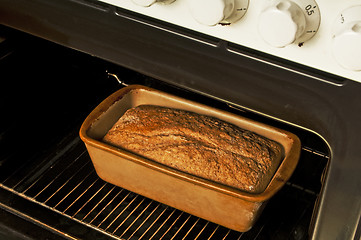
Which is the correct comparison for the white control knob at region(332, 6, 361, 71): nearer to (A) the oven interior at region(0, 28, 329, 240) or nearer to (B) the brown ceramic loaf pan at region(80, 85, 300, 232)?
(B) the brown ceramic loaf pan at region(80, 85, 300, 232)

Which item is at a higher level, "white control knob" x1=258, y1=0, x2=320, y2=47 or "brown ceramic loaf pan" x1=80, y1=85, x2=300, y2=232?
"white control knob" x1=258, y1=0, x2=320, y2=47

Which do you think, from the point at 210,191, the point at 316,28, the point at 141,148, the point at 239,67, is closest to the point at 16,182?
the point at 141,148

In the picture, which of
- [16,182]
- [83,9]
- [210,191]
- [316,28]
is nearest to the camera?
[316,28]

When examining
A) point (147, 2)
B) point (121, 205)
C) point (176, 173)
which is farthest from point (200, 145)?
point (147, 2)

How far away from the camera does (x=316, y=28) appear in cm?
48

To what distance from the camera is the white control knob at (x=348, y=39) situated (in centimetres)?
45

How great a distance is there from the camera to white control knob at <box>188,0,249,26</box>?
49 centimetres

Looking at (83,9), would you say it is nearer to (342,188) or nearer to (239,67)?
(239,67)

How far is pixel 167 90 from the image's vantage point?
40.4 inches

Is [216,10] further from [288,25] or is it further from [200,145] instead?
[200,145]

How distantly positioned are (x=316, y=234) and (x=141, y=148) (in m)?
0.32

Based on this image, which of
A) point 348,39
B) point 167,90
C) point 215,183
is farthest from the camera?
point 167,90

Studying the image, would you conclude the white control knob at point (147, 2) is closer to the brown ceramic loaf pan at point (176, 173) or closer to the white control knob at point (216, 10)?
the white control knob at point (216, 10)

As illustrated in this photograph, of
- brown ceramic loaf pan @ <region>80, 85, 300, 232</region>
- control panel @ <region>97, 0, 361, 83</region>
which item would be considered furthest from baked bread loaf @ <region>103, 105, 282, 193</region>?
control panel @ <region>97, 0, 361, 83</region>
